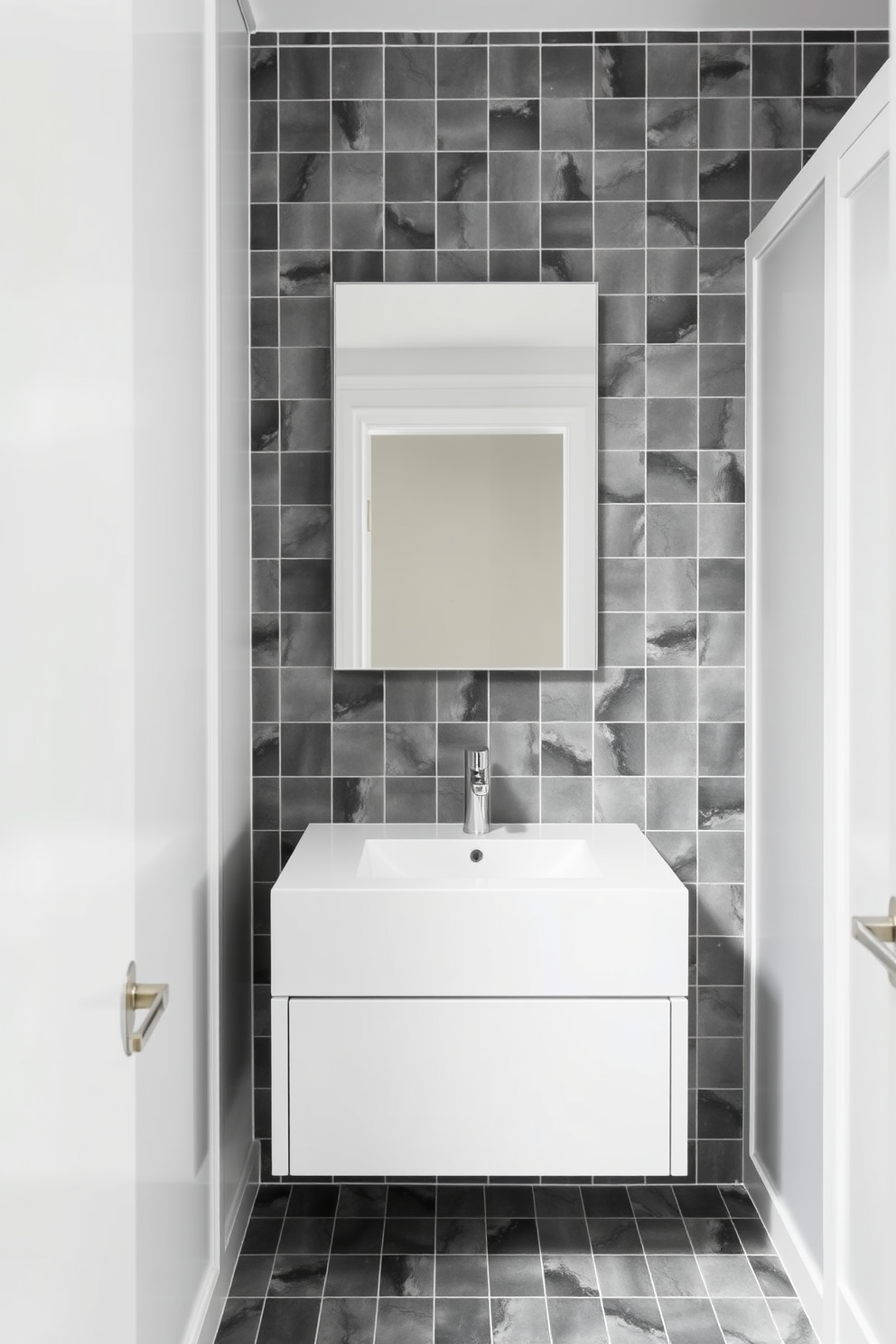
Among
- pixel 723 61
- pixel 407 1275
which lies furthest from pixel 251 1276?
pixel 723 61

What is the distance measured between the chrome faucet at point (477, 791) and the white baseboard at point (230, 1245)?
2.86 ft

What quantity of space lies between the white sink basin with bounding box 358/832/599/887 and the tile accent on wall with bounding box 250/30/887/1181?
0.15 meters

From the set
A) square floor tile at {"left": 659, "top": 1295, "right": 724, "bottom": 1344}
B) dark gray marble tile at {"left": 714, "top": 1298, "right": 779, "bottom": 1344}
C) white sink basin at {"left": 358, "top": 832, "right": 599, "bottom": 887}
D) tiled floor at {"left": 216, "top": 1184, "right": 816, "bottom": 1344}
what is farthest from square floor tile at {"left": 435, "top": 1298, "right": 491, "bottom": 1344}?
white sink basin at {"left": 358, "top": 832, "right": 599, "bottom": 887}

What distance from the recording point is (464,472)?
218 centimetres

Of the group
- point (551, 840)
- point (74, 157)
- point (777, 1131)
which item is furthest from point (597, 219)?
point (777, 1131)

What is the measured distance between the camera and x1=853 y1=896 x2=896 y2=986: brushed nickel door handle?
111cm

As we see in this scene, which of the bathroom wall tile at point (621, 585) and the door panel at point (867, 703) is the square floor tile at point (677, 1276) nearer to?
the door panel at point (867, 703)

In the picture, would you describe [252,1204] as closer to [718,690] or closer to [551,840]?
[551,840]

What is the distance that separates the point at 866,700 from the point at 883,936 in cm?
55

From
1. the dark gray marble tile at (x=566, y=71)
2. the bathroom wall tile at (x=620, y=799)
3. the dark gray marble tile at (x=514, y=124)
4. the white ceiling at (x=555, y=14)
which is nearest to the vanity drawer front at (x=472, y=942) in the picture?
the bathroom wall tile at (x=620, y=799)

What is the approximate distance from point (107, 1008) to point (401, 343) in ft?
5.21

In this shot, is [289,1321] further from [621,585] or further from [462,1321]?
[621,585]

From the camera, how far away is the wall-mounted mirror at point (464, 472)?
217 centimetres

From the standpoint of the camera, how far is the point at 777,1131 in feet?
6.70
